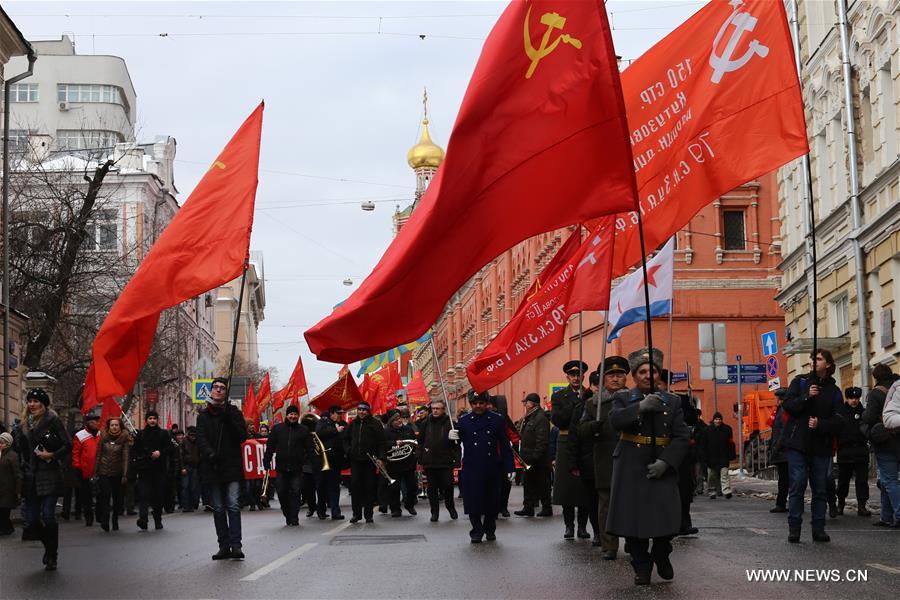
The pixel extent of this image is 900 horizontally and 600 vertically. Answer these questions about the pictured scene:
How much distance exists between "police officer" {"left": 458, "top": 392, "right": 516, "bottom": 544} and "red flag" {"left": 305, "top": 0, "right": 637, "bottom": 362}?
247 inches

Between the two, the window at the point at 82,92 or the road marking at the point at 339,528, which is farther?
the window at the point at 82,92

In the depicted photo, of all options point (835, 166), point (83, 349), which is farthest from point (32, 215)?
point (835, 166)

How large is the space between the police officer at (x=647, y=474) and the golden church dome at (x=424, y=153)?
Result: 126169 millimetres

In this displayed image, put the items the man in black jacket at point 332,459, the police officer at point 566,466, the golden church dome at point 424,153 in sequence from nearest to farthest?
the police officer at point 566,466 < the man in black jacket at point 332,459 < the golden church dome at point 424,153

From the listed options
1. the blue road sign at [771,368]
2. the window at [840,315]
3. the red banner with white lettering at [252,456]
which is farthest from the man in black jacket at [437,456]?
the window at [840,315]

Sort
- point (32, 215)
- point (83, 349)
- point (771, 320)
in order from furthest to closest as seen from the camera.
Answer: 1. point (771, 320)
2. point (83, 349)
3. point (32, 215)

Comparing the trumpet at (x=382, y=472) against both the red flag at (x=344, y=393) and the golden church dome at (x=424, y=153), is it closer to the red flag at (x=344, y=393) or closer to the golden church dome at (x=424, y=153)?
the red flag at (x=344, y=393)

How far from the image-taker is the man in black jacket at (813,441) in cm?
1398

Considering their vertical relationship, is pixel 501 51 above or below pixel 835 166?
below

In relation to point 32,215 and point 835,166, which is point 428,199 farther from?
point 32,215

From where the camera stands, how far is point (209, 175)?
49.5 feet

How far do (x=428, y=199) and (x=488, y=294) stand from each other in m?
78.7

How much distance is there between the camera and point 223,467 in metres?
14.3

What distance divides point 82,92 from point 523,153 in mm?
85185
